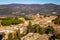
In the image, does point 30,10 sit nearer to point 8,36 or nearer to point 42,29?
point 42,29

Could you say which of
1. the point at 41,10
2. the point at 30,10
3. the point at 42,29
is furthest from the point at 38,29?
the point at 30,10

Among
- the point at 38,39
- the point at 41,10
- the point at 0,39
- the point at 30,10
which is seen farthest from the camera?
the point at 30,10

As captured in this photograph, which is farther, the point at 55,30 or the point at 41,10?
the point at 41,10

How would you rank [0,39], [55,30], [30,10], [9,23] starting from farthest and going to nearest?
[30,10]
[9,23]
[55,30]
[0,39]

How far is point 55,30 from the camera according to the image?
7.07m

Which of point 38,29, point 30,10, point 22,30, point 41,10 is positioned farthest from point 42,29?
point 30,10

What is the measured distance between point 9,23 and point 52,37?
3.15 meters

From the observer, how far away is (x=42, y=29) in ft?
24.2

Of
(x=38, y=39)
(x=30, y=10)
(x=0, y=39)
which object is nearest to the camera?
(x=38, y=39)

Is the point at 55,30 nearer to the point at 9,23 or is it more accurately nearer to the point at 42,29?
the point at 42,29

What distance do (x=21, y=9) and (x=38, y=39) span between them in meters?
8.78

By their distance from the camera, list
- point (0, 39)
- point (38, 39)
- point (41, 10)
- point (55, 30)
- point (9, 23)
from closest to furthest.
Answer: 1. point (38, 39)
2. point (0, 39)
3. point (55, 30)
4. point (9, 23)
5. point (41, 10)

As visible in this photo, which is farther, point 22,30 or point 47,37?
point 22,30

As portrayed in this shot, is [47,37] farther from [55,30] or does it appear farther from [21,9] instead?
[21,9]
